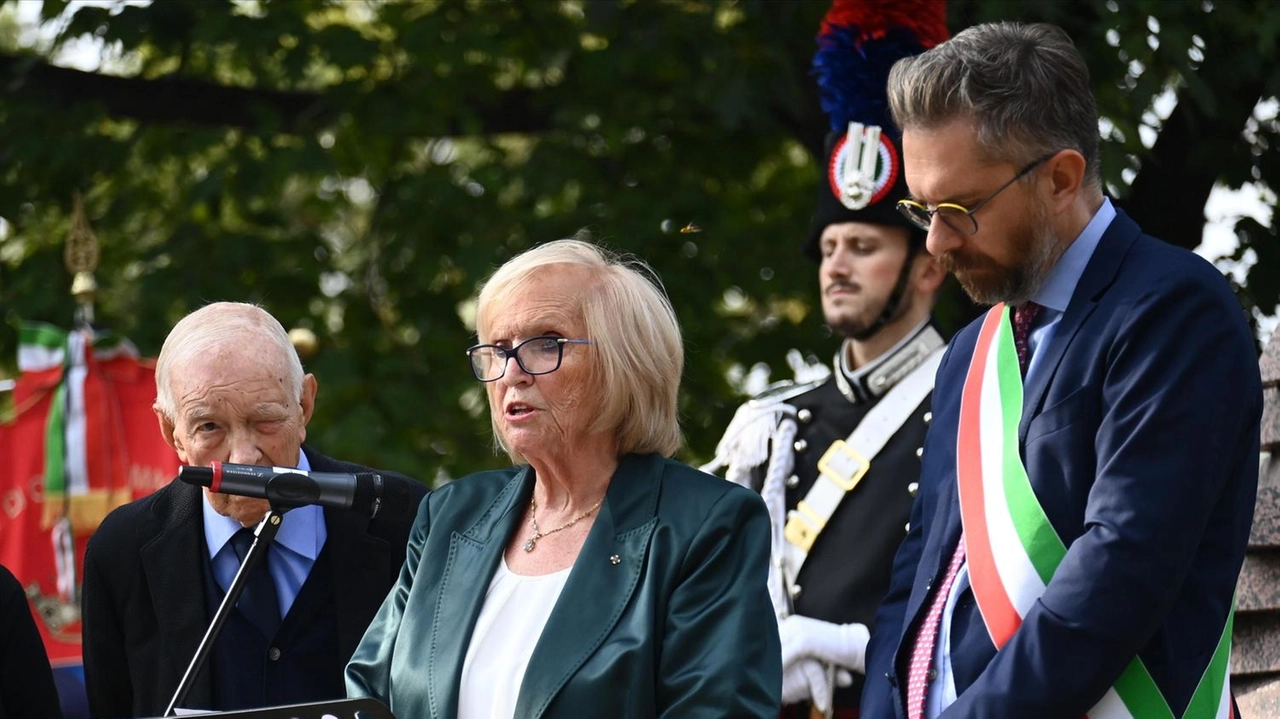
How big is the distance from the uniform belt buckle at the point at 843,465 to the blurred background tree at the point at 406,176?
241 centimetres

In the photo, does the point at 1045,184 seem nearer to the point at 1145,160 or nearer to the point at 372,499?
the point at 372,499

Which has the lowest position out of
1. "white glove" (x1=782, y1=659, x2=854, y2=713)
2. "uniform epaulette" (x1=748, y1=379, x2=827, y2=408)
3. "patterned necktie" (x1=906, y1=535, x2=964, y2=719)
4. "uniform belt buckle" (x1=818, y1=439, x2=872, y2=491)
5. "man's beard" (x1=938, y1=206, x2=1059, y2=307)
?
"white glove" (x1=782, y1=659, x2=854, y2=713)

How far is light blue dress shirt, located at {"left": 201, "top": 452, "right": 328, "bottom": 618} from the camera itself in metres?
4.24

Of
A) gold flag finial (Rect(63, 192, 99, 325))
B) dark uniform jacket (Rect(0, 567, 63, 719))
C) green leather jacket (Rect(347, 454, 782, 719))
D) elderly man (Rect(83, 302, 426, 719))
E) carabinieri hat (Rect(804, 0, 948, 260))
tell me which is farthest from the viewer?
gold flag finial (Rect(63, 192, 99, 325))

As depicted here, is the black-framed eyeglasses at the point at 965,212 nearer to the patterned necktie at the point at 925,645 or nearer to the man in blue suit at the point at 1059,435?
the man in blue suit at the point at 1059,435

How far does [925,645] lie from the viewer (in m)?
3.51

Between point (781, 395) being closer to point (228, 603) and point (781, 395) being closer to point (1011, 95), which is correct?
point (1011, 95)

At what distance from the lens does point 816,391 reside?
550 cm

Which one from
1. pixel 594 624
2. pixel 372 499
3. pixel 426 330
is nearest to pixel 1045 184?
pixel 594 624

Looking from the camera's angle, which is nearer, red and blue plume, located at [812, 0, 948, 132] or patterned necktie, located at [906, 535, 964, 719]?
patterned necktie, located at [906, 535, 964, 719]

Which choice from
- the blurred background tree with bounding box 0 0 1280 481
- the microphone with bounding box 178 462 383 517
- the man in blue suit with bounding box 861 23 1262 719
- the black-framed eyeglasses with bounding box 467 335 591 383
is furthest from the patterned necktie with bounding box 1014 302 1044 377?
the blurred background tree with bounding box 0 0 1280 481

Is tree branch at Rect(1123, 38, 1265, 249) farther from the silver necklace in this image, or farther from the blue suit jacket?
the silver necklace

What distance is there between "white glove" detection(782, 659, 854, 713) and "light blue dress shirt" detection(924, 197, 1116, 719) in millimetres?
1512

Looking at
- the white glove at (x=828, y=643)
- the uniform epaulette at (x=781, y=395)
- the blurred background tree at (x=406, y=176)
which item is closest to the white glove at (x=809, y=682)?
the white glove at (x=828, y=643)
